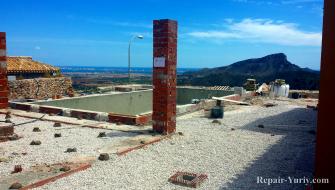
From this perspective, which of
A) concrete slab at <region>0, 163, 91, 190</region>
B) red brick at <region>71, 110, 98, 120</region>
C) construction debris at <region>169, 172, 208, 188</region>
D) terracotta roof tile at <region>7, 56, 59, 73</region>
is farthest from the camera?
terracotta roof tile at <region>7, 56, 59, 73</region>

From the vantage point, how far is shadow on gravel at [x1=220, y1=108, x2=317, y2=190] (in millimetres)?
5829

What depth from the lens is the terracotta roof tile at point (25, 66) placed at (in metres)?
22.7

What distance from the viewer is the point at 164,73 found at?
952 cm

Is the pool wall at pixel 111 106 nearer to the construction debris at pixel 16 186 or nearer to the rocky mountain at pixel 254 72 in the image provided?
the construction debris at pixel 16 186

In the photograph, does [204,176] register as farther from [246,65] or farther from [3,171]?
[246,65]

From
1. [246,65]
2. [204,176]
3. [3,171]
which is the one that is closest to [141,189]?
[204,176]

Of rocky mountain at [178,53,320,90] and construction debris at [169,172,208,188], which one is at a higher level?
rocky mountain at [178,53,320,90]

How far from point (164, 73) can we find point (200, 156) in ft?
9.70

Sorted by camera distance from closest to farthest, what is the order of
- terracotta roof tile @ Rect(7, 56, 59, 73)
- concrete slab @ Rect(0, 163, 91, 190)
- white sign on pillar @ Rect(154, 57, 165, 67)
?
concrete slab @ Rect(0, 163, 91, 190) < white sign on pillar @ Rect(154, 57, 165, 67) < terracotta roof tile @ Rect(7, 56, 59, 73)

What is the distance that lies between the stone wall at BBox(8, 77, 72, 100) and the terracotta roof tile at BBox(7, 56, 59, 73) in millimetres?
1856

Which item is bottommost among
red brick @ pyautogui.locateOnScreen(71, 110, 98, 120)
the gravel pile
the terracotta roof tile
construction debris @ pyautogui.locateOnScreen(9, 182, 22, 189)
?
the gravel pile

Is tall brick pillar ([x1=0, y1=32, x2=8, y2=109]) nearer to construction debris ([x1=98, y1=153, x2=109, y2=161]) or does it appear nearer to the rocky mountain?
construction debris ([x1=98, y1=153, x2=109, y2=161])

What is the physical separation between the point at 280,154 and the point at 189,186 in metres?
3.11

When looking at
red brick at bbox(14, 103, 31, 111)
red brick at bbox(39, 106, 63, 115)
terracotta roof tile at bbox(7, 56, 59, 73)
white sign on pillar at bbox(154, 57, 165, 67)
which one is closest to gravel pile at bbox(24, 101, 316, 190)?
red brick at bbox(39, 106, 63, 115)
